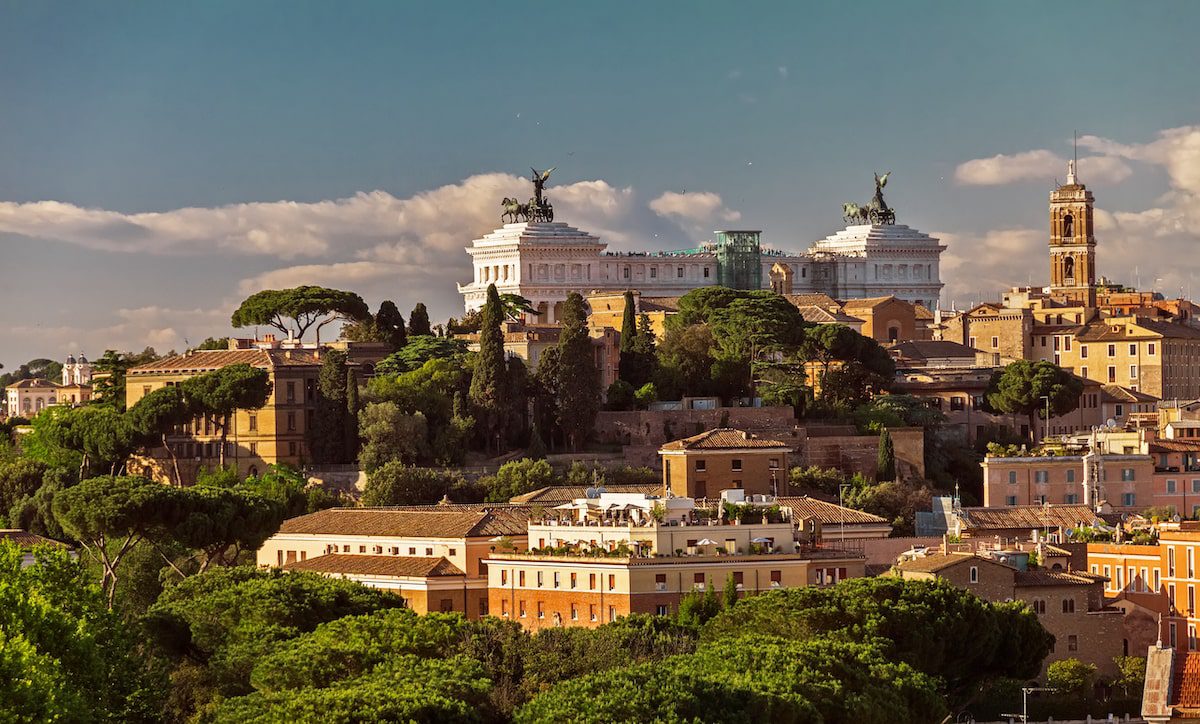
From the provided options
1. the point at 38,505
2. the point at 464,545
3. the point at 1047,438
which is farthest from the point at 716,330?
the point at 464,545

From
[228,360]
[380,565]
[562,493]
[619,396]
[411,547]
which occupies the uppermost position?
[228,360]

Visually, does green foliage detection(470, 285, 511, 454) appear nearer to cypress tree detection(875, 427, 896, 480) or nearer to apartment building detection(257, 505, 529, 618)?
apartment building detection(257, 505, 529, 618)

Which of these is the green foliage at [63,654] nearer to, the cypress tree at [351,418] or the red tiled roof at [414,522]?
the red tiled roof at [414,522]

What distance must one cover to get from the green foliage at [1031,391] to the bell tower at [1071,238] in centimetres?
2444

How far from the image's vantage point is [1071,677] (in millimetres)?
51625

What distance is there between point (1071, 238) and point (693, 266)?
14.2 meters

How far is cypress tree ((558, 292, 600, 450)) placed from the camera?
73250 mm

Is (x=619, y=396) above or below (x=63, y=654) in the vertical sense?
above

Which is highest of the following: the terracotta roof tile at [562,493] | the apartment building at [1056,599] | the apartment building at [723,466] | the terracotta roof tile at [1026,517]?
the apartment building at [723,466]

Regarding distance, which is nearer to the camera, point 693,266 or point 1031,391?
point 1031,391

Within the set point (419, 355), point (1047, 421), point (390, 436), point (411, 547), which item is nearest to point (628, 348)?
point (419, 355)

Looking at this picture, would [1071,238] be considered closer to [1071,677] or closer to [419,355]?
[419,355]

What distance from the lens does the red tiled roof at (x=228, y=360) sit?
74.4 meters

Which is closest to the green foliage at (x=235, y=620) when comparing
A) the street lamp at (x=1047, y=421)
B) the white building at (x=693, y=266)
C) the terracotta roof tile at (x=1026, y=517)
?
the terracotta roof tile at (x=1026, y=517)
